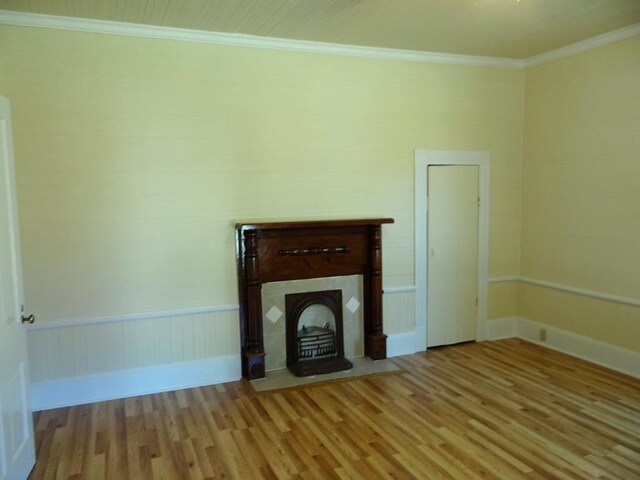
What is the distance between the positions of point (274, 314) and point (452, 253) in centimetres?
197

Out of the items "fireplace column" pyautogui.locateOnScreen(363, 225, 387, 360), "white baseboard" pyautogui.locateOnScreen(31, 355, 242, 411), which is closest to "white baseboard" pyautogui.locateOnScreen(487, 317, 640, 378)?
"fireplace column" pyautogui.locateOnScreen(363, 225, 387, 360)

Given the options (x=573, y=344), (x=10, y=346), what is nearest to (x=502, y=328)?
(x=573, y=344)

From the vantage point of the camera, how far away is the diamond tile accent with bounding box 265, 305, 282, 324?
4.36 meters

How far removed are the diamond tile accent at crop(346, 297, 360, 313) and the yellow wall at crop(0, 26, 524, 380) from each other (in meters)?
0.36

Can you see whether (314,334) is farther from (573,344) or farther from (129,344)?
(573,344)

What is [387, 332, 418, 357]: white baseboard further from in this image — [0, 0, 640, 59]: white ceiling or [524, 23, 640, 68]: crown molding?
[524, 23, 640, 68]: crown molding

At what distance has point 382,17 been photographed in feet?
12.2

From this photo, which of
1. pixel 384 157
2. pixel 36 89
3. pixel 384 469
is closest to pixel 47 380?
pixel 36 89

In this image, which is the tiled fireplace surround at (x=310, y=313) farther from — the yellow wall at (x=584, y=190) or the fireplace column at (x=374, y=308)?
the yellow wall at (x=584, y=190)

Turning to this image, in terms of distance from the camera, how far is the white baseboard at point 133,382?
12.4 ft

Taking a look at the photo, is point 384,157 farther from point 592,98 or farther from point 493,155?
point 592,98

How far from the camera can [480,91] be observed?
16.5 ft

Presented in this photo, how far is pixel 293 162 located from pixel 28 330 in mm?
2486

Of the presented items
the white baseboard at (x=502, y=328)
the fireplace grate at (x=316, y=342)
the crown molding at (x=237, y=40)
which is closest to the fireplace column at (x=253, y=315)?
the fireplace grate at (x=316, y=342)
